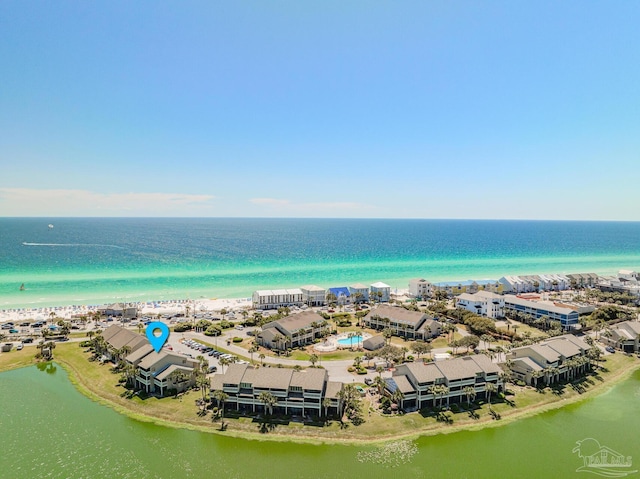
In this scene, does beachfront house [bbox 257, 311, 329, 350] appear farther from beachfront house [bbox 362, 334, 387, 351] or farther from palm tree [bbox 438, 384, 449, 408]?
palm tree [bbox 438, 384, 449, 408]

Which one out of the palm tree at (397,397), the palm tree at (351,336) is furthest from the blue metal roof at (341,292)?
the palm tree at (397,397)

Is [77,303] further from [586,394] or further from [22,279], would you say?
[586,394]

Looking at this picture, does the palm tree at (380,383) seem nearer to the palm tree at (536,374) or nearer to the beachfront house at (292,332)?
the palm tree at (536,374)

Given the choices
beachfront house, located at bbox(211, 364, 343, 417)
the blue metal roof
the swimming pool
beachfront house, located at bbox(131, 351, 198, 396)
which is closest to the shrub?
beachfront house, located at bbox(131, 351, 198, 396)

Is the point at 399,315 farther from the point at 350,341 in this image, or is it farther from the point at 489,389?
the point at 489,389

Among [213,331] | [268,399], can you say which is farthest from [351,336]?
[268,399]

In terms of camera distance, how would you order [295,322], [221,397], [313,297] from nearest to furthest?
[221,397] < [295,322] < [313,297]
